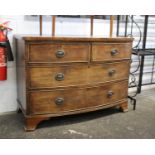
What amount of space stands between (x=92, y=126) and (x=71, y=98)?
0.34 m

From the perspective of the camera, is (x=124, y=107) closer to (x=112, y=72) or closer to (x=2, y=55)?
(x=112, y=72)

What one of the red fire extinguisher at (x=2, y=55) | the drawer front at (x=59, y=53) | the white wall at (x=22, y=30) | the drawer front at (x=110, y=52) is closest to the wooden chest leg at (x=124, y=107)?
the drawer front at (x=110, y=52)

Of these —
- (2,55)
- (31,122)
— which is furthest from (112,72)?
(2,55)

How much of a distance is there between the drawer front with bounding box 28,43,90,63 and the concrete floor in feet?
2.03

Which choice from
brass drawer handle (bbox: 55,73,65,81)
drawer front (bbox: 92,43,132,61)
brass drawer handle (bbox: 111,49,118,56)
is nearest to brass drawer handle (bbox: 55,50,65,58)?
brass drawer handle (bbox: 55,73,65,81)

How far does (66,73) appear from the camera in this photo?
1.91 meters

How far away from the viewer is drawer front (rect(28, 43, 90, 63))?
5.79 ft

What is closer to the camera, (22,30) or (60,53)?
(60,53)

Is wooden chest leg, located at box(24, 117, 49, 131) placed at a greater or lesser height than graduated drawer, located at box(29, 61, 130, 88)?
lesser

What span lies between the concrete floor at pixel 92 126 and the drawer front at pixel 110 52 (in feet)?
2.02

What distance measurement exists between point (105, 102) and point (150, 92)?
119cm

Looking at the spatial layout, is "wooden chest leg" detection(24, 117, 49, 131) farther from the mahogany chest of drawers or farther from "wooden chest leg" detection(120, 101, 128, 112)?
"wooden chest leg" detection(120, 101, 128, 112)
